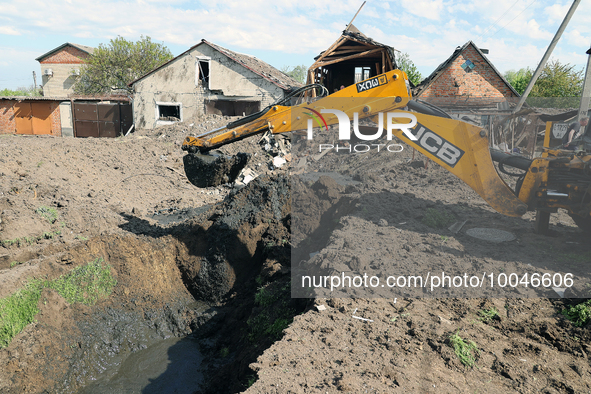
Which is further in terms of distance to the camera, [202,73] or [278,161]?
[202,73]

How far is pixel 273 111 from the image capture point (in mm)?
5996

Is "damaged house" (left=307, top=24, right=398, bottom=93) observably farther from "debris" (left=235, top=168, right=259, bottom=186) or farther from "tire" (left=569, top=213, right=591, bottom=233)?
"tire" (left=569, top=213, right=591, bottom=233)

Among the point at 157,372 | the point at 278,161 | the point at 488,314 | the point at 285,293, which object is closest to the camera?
the point at 488,314

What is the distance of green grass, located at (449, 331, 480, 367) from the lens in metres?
3.79

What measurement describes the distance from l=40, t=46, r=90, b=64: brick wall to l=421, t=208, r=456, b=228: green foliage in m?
41.0

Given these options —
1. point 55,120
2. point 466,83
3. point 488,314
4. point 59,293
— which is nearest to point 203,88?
point 55,120

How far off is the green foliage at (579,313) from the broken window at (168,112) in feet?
66.6

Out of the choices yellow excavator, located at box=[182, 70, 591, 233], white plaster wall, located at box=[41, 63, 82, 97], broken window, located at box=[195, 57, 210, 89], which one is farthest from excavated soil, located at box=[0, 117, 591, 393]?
white plaster wall, located at box=[41, 63, 82, 97]

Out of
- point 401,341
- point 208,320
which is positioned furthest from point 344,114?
point 208,320

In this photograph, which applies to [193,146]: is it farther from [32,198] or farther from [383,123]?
[32,198]

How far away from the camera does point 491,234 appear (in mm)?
6758

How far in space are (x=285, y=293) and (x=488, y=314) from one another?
2830mm

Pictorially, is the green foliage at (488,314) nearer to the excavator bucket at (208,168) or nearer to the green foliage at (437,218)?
the green foliage at (437,218)

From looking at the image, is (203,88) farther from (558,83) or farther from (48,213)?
(558,83)
